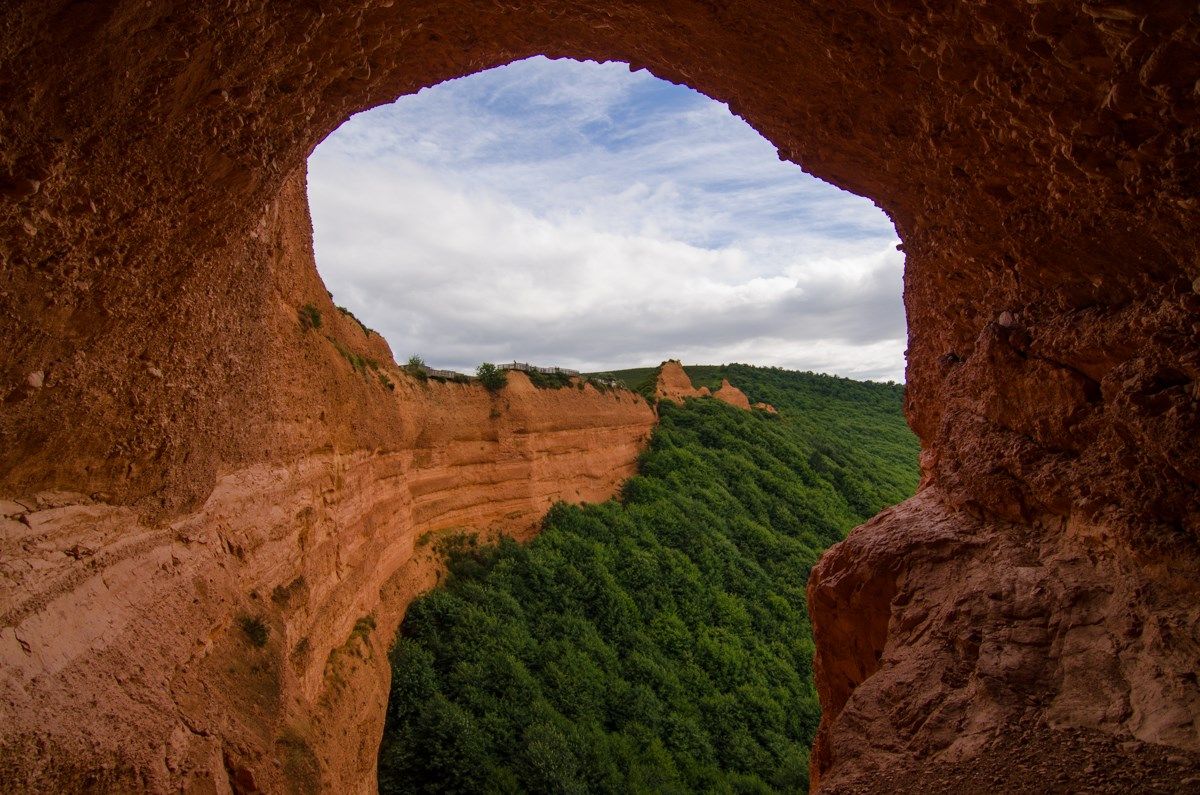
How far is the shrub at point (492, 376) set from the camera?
16.1m

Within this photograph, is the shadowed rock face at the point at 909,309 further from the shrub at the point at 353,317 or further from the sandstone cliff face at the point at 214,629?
the shrub at the point at 353,317

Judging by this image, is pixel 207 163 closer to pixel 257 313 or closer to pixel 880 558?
pixel 257 313

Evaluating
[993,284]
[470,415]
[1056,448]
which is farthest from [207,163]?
[470,415]

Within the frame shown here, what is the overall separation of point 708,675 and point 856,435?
31648 mm

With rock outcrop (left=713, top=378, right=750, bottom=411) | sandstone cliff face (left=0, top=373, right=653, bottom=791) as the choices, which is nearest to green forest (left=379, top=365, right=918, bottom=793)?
sandstone cliff face (left=0, top=373, right=653, bottom=791)

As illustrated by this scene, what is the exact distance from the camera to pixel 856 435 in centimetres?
4153

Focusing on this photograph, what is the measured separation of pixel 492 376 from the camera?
16.3 metres

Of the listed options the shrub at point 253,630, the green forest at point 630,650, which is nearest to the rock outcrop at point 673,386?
the green forest at point 630,650

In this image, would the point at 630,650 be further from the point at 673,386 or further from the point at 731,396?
the point at 731,396

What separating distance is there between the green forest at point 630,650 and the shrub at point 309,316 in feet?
20.6

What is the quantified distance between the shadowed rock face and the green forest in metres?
5.52

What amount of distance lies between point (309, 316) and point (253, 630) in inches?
163

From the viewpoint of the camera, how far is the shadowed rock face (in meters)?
2.38

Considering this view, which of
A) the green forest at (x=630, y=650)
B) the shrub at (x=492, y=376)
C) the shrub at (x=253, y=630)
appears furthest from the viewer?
the shrub at (x=492, y=376)
